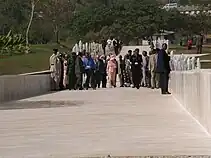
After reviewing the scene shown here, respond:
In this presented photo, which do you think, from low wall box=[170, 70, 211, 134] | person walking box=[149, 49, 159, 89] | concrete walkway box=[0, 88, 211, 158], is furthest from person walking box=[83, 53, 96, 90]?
low wall box=[170, 70, 211, 134]

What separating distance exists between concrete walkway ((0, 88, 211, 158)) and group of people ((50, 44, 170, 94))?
7355 mm

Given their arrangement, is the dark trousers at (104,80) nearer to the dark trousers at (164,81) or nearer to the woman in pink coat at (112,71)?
the woman in pink coat at (112,71)

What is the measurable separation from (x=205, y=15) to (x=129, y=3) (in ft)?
29.0

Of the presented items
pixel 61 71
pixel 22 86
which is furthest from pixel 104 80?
pixel 22 86

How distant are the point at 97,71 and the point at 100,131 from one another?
14.6 metres

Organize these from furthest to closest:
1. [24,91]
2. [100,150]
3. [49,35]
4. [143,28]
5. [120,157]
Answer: [49,35]
[143,28]
[24,91]
[100,150]
[120,157]

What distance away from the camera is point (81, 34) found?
66.2 metres

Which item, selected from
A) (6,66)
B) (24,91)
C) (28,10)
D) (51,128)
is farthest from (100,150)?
(28,10)

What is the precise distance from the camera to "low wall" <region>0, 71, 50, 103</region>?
18562 mm

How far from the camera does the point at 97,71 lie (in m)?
25.6

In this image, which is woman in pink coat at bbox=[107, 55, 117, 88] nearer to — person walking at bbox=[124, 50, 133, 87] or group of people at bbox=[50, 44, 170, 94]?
group of people at bbox=[50, 44, 170, 94]

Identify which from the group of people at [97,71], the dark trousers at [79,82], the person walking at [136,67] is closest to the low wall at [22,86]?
the group of people at [97,71]

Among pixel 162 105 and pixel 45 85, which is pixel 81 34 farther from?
pixel 162 105

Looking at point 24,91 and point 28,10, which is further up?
point 28,10
